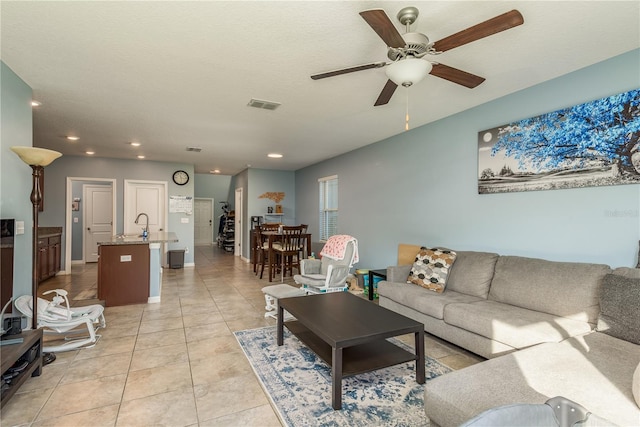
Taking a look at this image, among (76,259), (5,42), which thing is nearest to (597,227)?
(5,42)

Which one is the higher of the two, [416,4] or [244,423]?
[416,4]

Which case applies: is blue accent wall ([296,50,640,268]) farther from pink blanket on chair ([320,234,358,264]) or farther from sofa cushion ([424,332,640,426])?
sofa cushion ([424,332,640,426])

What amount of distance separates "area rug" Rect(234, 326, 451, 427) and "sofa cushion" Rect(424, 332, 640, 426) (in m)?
0.49

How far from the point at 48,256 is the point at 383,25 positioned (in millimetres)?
6756

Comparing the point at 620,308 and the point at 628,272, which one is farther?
the point at 628,272

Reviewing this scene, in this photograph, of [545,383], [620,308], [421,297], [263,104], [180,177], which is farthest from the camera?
[180,177]

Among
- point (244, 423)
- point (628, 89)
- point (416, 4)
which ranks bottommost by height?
point (244, 423)

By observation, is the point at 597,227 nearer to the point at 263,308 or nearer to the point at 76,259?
the point at 263,308

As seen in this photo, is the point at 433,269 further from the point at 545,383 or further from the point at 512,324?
the point at 545,383

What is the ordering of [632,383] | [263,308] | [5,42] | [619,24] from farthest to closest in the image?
[263,308] → [5,42] → [619,24] → [632,383]

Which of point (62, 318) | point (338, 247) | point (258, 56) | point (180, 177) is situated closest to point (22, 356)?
point (62, 318)

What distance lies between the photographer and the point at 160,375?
7.89 feet

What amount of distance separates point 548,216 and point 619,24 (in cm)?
152

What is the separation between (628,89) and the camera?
2.33 meters
